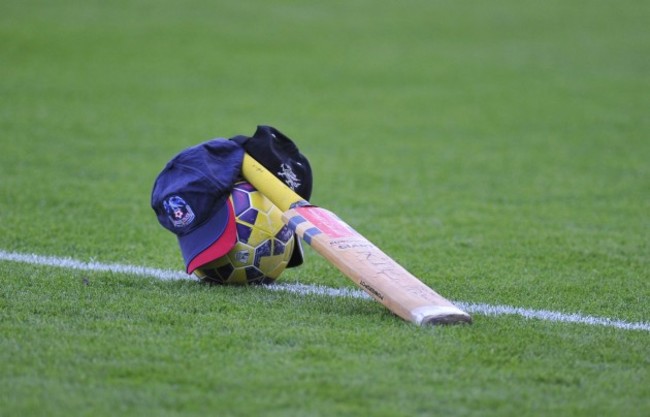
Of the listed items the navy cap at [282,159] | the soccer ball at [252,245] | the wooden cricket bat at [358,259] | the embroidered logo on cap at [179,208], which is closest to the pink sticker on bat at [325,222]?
the wooden cricket bat at [358,259]

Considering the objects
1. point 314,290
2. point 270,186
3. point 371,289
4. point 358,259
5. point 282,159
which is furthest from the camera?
point 282,159

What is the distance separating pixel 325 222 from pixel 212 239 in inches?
20.9

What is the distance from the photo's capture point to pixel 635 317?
4.42 m

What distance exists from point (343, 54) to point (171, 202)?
13.2 metres

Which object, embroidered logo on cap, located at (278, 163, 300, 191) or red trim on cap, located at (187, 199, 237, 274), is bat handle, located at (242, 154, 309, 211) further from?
red trim on cap, located at (187, 199, 237, 274)

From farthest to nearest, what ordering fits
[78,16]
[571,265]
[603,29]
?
[603,29] → [78,16] → [571,265]

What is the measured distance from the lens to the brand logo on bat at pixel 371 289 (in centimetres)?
415

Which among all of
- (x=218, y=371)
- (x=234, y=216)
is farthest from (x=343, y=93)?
(x=218, y=371)

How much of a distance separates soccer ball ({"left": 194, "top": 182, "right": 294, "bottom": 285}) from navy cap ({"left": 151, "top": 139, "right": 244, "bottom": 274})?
0.19ft

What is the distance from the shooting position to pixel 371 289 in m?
4.18

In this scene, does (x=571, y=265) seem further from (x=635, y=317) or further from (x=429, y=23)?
(x=429, y=23)

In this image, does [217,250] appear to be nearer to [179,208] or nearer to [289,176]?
[179,208]

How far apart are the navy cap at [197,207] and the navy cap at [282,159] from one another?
251mm

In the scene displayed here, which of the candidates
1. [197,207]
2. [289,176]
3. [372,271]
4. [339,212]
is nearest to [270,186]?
[289,176]
